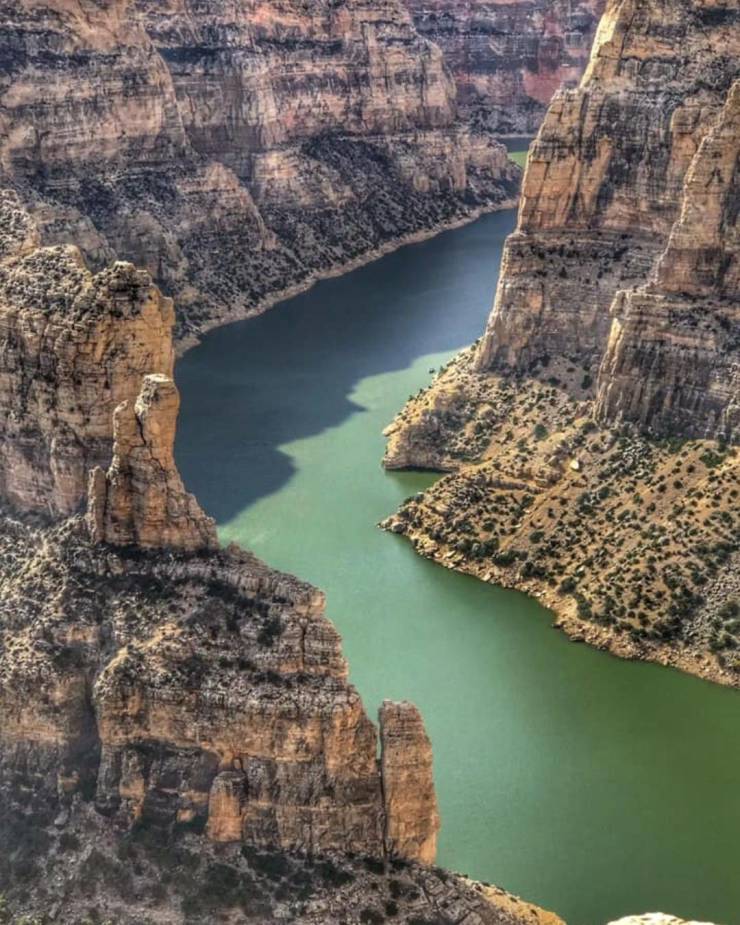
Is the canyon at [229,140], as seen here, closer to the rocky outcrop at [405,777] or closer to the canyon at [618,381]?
the canyon at [618,381]

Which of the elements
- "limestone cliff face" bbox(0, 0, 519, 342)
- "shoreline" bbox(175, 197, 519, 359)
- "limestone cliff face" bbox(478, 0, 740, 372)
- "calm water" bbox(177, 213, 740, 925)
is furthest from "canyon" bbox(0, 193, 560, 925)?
"shoreline" bbox(175, 197, 519, 359)

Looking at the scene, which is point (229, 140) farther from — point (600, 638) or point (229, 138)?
point (600, 638)

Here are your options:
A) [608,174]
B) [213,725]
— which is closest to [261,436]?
[608,174]

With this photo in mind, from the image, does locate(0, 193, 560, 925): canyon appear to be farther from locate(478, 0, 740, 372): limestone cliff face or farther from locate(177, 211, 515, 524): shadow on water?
locate(478, 0, 740, 372): limestone cliff face

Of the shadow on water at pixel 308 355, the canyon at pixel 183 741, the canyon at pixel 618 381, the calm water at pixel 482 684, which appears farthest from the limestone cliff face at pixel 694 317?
the canyon at pixel 183 741

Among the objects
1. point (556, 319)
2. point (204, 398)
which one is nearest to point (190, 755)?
point (556, 319)
